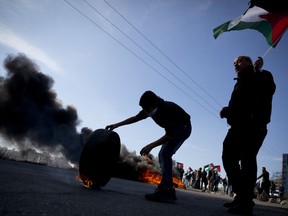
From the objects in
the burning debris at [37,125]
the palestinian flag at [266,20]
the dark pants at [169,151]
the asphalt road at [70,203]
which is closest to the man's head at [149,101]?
the dark pants at [169,151]

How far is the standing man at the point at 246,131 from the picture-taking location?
3018 millimetres

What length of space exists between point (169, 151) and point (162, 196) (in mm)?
684

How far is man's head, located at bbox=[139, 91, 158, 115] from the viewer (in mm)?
3441

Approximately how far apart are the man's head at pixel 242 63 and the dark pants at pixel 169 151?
1.13 meters

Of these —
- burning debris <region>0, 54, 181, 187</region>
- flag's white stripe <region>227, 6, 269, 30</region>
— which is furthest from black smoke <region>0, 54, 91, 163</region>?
flag's white stripe <region>227, 6, 269, 30</region>

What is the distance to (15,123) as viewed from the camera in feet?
129

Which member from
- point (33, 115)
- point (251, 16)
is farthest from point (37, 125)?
point (251, 16)

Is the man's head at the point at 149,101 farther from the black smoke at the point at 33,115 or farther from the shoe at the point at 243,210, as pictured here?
the black smoke at the point at 33,115

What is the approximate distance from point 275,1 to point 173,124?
3992 mm

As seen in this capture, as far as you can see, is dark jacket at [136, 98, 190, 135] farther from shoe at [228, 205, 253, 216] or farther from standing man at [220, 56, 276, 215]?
shoe at [228, 205, 253, 216]

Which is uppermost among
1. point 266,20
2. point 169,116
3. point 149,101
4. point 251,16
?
point 251,16

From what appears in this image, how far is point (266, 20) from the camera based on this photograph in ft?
18.1

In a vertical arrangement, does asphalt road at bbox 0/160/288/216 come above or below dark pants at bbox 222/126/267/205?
below

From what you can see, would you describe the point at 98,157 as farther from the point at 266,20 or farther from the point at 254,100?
the point at 266,20
